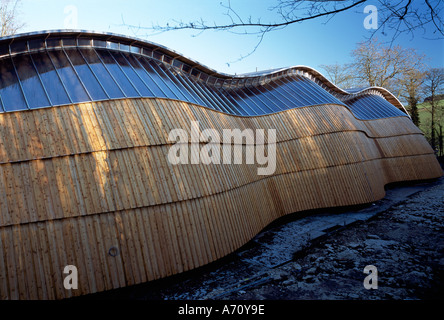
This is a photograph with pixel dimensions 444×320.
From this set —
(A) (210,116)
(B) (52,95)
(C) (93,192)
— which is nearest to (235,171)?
(A) (210,116)

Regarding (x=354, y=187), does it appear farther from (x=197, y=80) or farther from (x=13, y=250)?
(x=13, y=250)

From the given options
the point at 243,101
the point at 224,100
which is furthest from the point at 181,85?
the point at 243,101

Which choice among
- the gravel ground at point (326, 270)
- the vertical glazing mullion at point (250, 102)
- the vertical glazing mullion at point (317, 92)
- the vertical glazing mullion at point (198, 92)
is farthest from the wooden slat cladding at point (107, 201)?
the vertical glazing mullion at point (317, 92)

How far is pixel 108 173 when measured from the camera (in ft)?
28.0

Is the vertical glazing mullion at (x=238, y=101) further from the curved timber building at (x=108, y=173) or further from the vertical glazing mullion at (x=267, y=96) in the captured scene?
the curved timber building at (x=108, y=173)

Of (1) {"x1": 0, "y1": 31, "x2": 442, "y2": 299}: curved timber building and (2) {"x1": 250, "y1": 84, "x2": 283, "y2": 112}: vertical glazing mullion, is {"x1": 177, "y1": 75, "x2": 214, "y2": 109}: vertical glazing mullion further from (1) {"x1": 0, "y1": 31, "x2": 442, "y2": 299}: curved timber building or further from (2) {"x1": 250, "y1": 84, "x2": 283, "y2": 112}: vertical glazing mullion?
(2) {"x1": 250, "y1": 84, "x2": 283, "y2": 112}: vertical glazing mullion

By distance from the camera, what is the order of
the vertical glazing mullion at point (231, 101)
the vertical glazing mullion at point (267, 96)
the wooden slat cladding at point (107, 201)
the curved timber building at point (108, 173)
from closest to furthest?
1. the wooden slat cladding at point (107, 201)
2. the curved timber building at point (108, 173)
3. the vertical glazing mullion at point (231, 101)
4. the vertical glazing mullion at point (267, 96)

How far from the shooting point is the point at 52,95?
9023 mm

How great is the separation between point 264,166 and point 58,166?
33.2ft

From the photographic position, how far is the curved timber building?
769 centimetres

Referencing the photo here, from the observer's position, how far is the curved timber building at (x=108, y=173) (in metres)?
7.69

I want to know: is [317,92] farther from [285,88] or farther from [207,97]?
[207,97]

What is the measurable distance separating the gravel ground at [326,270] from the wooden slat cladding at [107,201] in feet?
1.70

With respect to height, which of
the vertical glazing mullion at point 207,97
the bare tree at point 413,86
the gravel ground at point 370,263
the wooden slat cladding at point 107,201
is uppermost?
the bare tree at point 413,86
